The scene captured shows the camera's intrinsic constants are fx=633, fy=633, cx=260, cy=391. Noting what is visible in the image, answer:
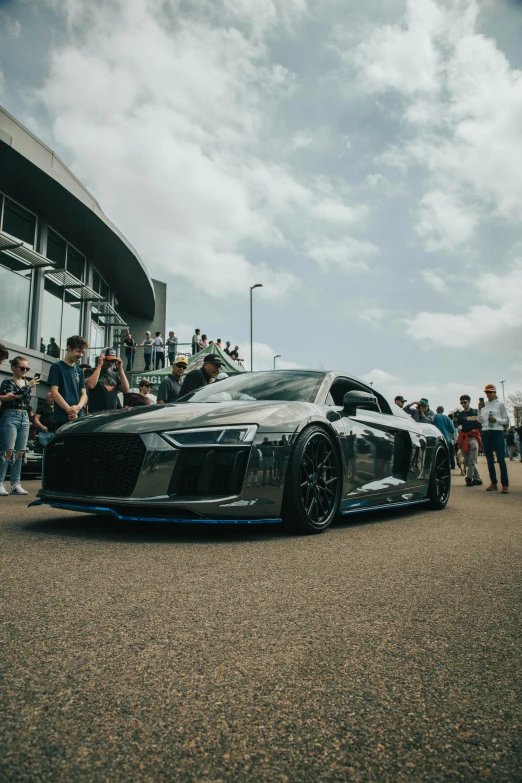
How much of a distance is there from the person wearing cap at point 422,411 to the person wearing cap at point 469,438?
Result: 106 centimetres

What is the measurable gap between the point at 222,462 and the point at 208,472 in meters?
0.11

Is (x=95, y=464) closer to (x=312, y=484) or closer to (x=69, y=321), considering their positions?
(x=312, y=484)

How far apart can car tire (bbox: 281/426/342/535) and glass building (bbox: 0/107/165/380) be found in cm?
1361

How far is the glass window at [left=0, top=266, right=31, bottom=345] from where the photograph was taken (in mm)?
17344

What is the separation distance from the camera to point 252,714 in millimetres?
1434

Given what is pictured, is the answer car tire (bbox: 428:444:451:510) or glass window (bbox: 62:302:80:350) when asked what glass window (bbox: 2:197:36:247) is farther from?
car tire (bbox: 428:444:451:510)

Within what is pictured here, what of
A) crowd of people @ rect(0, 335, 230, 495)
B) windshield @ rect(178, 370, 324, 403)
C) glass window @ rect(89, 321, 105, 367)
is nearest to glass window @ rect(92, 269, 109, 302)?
glass window @ rect(89, 321, 105, 367)

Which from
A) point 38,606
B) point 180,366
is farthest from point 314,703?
point 180,366

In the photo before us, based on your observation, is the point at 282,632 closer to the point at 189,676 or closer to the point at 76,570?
the point at 189,676

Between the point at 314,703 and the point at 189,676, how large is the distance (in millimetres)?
348

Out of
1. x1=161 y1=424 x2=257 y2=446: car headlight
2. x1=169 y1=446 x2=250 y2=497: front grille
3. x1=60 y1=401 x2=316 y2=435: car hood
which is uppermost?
x1=60 y1=401 x2=316 y2=435: car hood

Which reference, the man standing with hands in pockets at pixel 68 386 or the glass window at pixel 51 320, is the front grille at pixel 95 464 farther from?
the glass window at pixel 51 320

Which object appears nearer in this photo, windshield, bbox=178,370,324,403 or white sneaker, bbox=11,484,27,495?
windshield, bbox=178,370,324,403

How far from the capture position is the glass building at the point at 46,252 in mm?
16812
